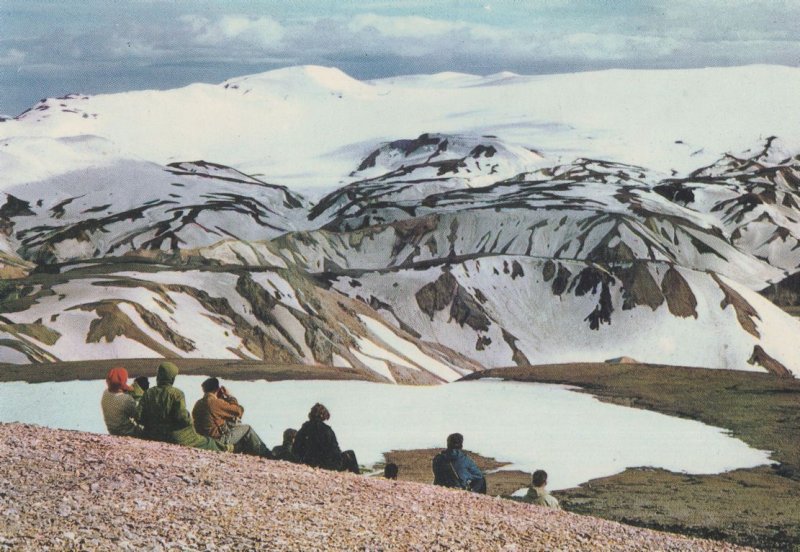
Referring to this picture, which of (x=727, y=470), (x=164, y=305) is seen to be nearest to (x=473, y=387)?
(x=727, y=470)

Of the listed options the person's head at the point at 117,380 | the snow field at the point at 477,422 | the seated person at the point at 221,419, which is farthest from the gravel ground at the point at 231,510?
the snow field at the point at 477,422

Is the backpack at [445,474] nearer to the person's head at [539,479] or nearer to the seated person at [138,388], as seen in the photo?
the person's head at [539,479]

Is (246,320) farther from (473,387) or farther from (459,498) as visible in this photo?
(459,498)

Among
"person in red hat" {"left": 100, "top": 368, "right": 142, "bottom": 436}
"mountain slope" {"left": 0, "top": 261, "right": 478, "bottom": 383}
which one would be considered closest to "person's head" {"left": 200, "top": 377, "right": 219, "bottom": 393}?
"person in red hat" {"left": 100, "top": 368, "right": 142, "bottom": 436}

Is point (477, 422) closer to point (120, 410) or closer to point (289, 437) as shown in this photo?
point (289, 437)

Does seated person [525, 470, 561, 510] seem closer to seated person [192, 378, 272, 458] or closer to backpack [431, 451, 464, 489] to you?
backpack [431, 451, 464, 489]

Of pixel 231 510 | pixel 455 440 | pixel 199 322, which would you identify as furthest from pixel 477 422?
pixel 199 322
